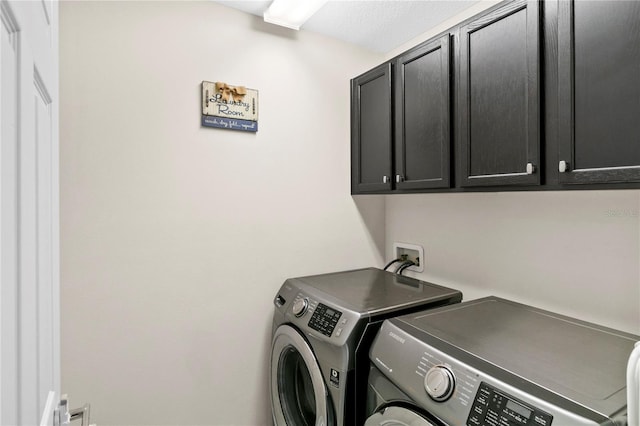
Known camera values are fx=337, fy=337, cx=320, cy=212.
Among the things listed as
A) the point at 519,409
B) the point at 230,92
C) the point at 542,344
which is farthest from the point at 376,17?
the point at 519,409

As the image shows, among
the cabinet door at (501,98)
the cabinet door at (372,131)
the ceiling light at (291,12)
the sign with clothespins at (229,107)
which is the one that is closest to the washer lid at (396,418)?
the cabinet door at (501,98)

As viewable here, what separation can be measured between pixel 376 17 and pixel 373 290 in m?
1.49

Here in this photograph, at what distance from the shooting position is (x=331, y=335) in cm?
136

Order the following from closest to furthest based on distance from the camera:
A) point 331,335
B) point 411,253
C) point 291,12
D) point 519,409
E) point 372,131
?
point 519,409
point 331,335
point 291,12
point 372,131
point 411,253

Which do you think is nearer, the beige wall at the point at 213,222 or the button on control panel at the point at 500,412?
the button on control panel at the point at 500,412

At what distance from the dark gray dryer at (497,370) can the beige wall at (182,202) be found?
2.95 feet

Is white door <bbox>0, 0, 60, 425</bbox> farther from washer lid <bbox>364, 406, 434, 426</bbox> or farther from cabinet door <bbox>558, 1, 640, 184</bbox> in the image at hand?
cabinet door <bbox>558, 1, 640, 184</bbox>

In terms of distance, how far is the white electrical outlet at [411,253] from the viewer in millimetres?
2098

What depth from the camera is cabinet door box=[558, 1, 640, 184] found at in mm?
943

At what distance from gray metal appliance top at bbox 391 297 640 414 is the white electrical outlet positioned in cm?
57

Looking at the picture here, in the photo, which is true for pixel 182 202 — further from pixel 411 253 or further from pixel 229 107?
pixel 411 253

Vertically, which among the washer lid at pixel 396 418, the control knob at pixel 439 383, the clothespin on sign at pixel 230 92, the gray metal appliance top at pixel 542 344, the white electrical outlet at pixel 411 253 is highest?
the clothespin on sign at pixel 230 92

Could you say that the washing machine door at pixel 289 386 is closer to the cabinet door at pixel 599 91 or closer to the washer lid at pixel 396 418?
the washer lid at pixel 396 418

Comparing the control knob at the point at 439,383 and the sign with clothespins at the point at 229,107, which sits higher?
the sign with clothespins at the point at 229,107
